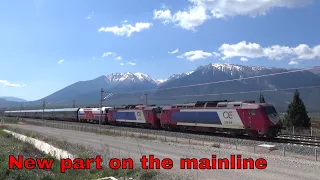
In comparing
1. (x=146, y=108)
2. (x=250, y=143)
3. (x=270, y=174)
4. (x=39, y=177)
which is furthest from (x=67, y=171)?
(x=146, y=108)

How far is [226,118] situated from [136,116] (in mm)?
20135

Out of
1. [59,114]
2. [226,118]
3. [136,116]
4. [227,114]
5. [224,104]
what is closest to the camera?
[227,114]

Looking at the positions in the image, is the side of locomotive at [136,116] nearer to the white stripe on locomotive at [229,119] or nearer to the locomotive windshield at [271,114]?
the white stripe on locomotive at [229,119]

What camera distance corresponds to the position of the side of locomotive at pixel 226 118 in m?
31.7

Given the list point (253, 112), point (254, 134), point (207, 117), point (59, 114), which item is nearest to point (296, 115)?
point (207, 117)

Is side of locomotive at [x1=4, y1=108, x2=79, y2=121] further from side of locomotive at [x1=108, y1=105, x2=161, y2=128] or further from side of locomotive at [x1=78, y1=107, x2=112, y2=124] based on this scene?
side of locomotive at [x1=108, y1=105, x2=161, y2=128]

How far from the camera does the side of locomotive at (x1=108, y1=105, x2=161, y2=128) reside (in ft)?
162

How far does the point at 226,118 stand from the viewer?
35.4 m

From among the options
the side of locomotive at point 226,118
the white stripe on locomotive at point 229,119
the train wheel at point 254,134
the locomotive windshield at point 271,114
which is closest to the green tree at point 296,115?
→ the side of locomotive at point 226,118

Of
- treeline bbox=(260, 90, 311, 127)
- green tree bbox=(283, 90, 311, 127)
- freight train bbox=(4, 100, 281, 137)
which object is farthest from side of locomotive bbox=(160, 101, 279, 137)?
green tree bbox=(283, 90, 311, 127)

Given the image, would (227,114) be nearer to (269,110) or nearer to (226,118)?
(226,118)

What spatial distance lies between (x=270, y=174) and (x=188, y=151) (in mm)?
8613

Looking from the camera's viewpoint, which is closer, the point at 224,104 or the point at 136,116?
the point at 224,104

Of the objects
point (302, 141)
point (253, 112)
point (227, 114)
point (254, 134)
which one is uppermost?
point (253, 112)
